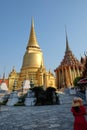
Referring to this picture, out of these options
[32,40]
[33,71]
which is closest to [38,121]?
[33,71]

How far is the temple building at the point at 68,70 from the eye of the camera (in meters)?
50.0

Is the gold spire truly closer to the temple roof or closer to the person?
the temple roof

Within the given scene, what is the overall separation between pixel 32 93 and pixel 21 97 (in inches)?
75.7

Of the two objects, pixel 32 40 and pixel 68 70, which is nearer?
pixel 32 40

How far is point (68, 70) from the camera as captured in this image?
50.2 m

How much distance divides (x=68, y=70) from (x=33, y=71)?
495 inches

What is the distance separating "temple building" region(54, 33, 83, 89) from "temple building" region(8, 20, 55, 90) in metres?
6.48

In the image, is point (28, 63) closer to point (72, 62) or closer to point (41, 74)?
point (41, 74)

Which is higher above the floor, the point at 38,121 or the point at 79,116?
the point at 79,116

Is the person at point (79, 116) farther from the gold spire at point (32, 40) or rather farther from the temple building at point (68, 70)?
the temple building at point (68, 70)

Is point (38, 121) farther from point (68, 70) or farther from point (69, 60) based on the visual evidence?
point (69, 60)

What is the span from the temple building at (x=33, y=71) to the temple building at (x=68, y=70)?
648 centimetres

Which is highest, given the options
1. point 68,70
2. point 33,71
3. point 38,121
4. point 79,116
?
point 68,70

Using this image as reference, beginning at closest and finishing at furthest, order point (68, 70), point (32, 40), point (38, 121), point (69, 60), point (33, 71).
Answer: point (38, 121)
point (33, 71)
point (32, 40)
point (68, 70)
point (69, 60)
